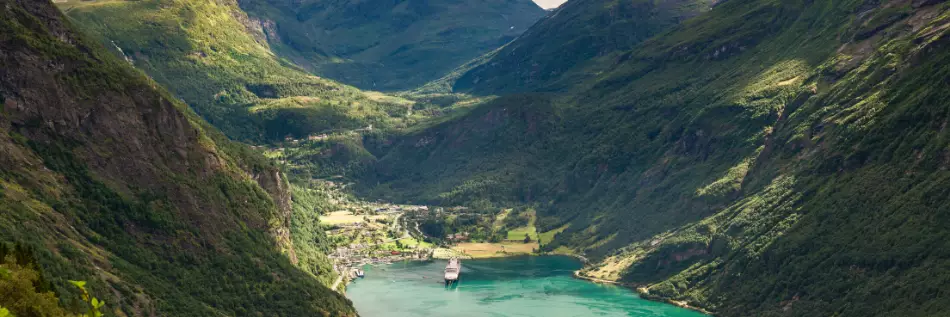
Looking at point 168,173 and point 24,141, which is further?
point 168,173

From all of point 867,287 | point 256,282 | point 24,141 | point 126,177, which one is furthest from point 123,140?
point 867,287

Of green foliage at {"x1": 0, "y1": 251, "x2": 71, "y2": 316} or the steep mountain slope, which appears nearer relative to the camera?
green foliage at {"x1": 0, "y1": 251, "x2": 71, "y2": 316}

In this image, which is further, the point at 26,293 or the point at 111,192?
the point at 111,192

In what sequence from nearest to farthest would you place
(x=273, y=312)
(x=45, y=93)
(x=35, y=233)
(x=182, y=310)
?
(x=35, y=233) < (x=182, y=310) < (x=45, y=93) < (x=273, y=312)

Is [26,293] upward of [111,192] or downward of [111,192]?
downward

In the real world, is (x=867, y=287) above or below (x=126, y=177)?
below

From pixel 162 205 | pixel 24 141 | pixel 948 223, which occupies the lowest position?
pixel 948 223

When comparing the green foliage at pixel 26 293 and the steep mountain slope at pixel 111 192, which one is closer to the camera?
the green foliage at pixel 26 293

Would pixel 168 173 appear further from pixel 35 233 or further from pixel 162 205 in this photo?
pixel 35 233
